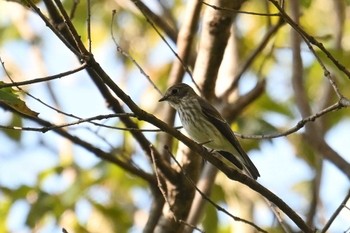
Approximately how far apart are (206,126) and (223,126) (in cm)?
22

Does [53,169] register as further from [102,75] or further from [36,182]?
[102,75]

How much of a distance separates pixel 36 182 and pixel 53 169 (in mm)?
172

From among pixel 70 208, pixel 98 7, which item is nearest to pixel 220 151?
pixel 70 208

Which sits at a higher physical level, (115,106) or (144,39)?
(144,39)

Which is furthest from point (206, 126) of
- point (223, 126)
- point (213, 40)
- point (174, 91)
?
point (213, 40)

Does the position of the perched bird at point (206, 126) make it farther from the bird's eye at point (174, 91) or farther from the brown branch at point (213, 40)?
the brown branch at point (213, 40)

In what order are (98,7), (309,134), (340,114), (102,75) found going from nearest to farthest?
(102,75) < (309,134) < (340,114) < (98,7)

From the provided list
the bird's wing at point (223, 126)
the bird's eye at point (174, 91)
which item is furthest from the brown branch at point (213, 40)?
the bird's eye at point (174, 91)

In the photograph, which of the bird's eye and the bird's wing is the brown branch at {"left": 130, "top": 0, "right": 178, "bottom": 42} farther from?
the bird's wing

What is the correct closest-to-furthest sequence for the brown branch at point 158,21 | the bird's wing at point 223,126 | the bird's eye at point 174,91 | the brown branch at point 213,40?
the brown branch at point 213,40, the bird's wing at point 223,126, the brown branch at point 158,21, the bird's eye at point 174,91

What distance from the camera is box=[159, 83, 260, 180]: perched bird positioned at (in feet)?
16.8

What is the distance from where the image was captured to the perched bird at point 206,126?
5.11m

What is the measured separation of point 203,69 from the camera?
4.87 metres

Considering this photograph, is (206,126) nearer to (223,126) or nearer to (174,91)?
(223,126)
